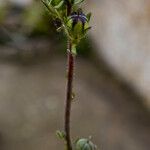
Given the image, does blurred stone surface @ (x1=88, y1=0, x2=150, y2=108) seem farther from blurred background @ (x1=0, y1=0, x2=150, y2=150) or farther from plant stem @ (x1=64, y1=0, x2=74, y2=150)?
A: plant stem @ (x1=64, y1=0, x2=74, y2=150)

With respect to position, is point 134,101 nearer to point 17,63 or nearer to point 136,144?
point 136,144

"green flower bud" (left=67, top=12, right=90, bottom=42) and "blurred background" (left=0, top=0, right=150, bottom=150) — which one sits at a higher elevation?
"green flower bud" (left=67, top=12, right=90, bottom=42)

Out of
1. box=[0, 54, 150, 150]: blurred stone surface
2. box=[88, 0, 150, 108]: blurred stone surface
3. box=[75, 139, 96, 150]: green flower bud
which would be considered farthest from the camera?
box=[88, 0, 150, 108]: blurred stone surface

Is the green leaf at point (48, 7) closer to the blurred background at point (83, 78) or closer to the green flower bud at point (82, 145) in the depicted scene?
the green flower bud at point (82, 145)

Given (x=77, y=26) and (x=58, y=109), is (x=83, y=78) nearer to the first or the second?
(x=58, y=109)

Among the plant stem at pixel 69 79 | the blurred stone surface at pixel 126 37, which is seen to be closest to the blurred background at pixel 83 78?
the blurred stone surface at pixel 126 37

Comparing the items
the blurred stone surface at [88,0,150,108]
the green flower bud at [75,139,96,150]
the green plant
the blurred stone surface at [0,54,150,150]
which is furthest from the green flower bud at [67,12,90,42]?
the blurred stone surface at [88,0,150,108]

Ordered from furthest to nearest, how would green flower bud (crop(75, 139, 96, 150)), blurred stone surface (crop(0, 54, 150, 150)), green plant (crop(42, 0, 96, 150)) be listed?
blurred stone surface (crop(0, 54, 150, 150)) < green flower bud (crop(75, 139, 96, 150)) < green plant (crop(42, 0, 96, 150))
